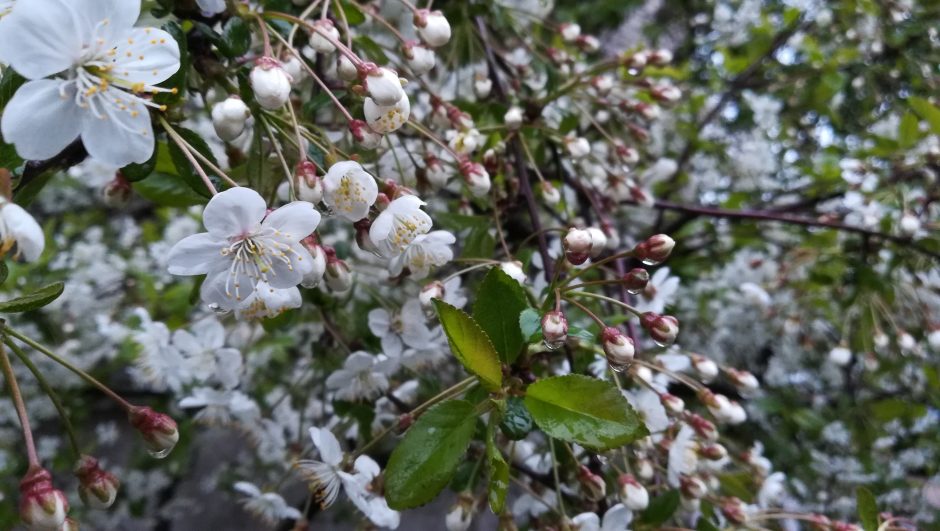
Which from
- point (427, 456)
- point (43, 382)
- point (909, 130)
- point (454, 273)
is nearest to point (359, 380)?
point (454, 273)

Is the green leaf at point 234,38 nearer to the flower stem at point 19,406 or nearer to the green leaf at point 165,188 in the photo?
the green leaf at point 165,188

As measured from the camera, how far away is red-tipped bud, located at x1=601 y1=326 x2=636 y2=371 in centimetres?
73

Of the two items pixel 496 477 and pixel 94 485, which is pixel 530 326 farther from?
pixel 94 485

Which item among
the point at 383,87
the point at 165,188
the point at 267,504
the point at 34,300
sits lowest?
the point at 267,504

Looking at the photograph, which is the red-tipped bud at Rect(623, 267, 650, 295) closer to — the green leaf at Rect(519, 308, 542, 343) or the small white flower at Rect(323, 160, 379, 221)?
the green leaf at Rect(519, 308, 542, 343)

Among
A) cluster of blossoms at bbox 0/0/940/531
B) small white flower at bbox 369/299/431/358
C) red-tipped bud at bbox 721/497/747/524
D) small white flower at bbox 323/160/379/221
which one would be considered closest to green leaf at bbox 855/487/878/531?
cluster of blossoms at bbox 0/0/940/531

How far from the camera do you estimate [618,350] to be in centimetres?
74

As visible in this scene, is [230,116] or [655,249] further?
[655,249]

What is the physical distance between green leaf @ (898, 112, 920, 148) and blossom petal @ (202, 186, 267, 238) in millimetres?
1714

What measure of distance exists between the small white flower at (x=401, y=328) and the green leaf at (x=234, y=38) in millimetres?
405

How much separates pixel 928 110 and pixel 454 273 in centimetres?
129

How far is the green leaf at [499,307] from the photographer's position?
0.73 metres

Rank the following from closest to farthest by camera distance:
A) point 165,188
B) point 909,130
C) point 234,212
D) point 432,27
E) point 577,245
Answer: point 234,212 → point 577,245 → point 432,27 → point 165,188 → point 909,130

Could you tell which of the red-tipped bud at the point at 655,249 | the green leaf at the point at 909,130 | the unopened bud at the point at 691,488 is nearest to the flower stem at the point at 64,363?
the red-tipped bud at the point at 655,249
